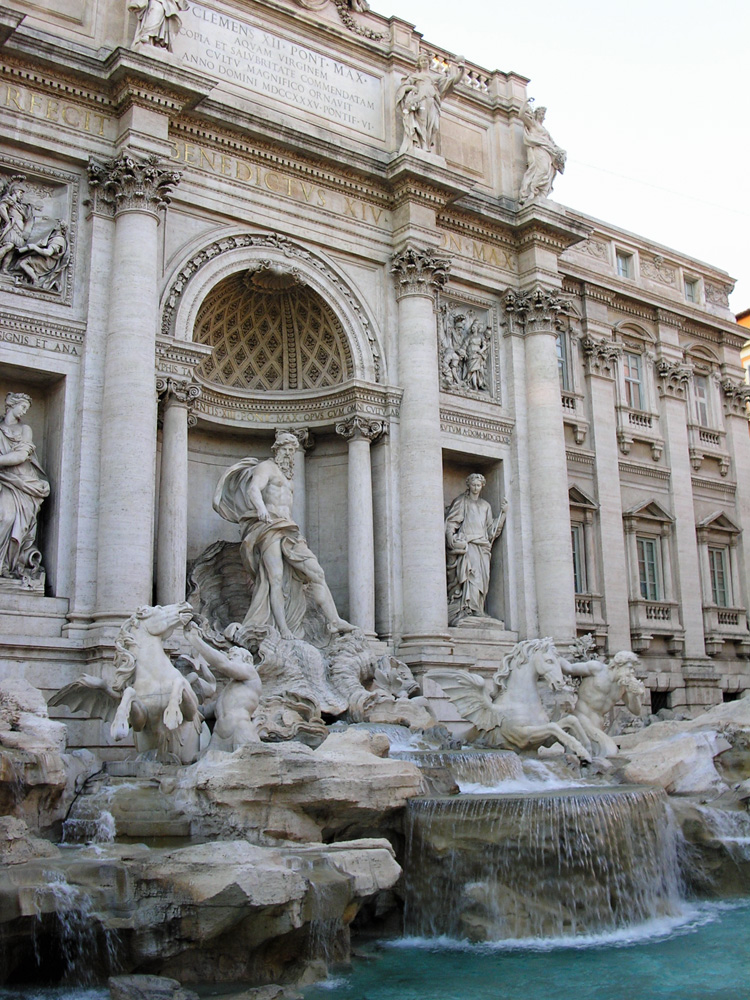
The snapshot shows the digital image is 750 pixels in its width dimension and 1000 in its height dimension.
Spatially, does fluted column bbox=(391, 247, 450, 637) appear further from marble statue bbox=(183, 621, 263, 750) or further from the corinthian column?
marble statue bbox=(183, 621, 263, 750)

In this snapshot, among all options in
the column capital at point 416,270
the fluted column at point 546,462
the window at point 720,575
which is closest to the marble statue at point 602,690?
the fluted column at point 546,462

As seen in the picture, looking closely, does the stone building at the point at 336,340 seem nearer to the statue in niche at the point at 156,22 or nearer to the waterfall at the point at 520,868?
the statue in niche at the point at 156,22

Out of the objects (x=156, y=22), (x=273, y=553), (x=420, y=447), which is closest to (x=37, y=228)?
(x=156, y=22)

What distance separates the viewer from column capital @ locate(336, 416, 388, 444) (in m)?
18.9

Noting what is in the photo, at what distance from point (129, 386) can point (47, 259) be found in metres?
2.42

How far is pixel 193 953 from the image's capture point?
8.65 meters

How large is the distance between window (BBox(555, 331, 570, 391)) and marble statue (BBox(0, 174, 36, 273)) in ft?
40.3

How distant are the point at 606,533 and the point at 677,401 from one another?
4.72 m

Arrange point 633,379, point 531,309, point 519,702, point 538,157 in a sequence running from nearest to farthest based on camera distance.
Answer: point 519,702
point 531,309
point 538,157
point 633,379

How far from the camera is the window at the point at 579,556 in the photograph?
76.0 ft

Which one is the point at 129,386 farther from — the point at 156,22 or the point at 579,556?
the point at 579,556

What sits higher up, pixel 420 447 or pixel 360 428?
pixel 360 428

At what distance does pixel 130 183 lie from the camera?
53.9ft

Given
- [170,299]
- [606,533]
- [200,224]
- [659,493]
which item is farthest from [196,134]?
[659,493]
